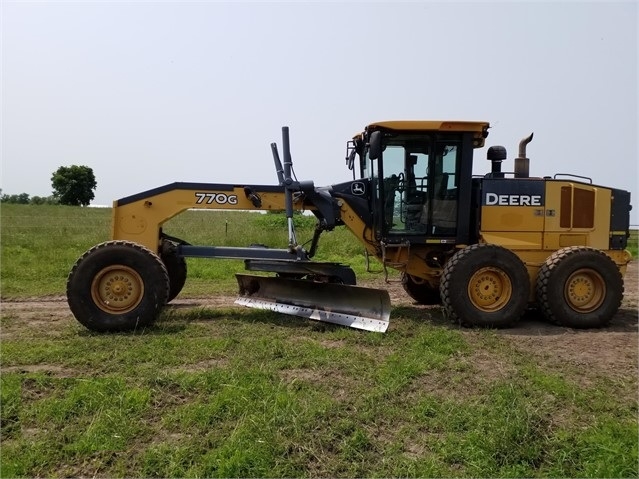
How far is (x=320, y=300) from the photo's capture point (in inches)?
270

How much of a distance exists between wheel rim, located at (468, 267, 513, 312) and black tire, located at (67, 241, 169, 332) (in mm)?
3818

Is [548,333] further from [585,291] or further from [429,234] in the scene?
[429,234]

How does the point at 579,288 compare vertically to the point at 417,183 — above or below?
below

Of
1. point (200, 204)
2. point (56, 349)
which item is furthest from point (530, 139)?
point (56, 349)

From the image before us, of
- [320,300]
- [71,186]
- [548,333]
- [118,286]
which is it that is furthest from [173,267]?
[71,186]

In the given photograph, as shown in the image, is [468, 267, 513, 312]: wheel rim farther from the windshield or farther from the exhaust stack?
the exhaust stack

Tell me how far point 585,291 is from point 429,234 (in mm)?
2147

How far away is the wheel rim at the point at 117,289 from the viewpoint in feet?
19.7

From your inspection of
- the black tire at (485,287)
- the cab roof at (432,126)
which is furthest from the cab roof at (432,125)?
the black tire at (485,287)

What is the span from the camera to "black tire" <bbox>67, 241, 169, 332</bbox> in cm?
591

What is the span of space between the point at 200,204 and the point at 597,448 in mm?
5149

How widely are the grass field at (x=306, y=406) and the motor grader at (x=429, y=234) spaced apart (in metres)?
0.90

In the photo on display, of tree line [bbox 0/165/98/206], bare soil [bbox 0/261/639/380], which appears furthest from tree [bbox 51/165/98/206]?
bare soil [bbox 0/261/639/380]

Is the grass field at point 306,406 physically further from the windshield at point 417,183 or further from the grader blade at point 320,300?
the windshield at point 417,183
